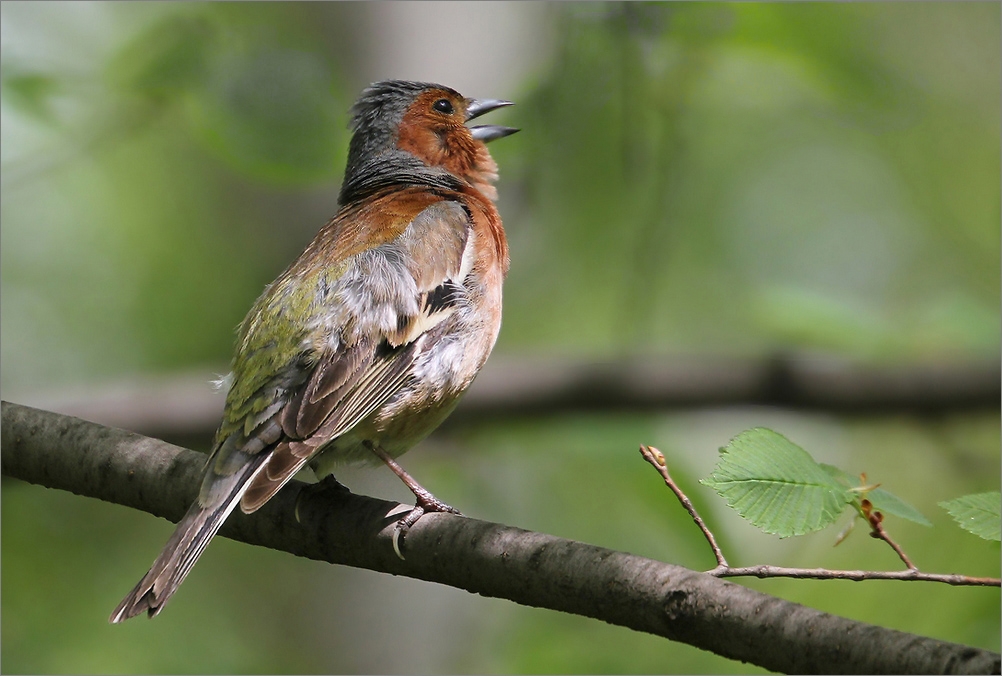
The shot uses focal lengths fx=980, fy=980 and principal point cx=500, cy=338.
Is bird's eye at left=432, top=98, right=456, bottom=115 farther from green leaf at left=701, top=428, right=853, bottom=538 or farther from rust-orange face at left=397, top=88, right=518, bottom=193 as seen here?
green leaf at left=701, top=428, right=853, bottom=538

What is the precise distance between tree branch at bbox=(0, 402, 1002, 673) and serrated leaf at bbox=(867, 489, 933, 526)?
19.4 inches

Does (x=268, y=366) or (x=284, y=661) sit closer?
(x=268, y=366)

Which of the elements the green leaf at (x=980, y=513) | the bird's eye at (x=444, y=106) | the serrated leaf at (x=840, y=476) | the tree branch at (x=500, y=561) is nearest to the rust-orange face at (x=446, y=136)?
the bird's eye at (x=444, y=106)

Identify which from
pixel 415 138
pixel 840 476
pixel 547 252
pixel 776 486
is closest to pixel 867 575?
pixel 776 486

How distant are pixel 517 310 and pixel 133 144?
18.9 feet

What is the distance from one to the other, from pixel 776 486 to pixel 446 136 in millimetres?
3875

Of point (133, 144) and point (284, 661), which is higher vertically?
point (133, 144)

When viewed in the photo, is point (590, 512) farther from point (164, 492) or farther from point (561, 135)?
point (164, 492)

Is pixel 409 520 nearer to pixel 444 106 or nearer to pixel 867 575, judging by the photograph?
pixel 867 575

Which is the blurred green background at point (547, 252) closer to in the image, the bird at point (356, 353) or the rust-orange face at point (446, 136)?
the rust-orange face at point (446, 136)

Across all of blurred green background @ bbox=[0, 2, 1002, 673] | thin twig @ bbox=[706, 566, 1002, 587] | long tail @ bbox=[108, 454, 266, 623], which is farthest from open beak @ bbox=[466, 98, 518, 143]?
thin twig @ bbox=[706, 566, 1002, 587]

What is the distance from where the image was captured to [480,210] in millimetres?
5387

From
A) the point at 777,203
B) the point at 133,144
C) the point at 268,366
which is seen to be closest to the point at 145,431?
the point at 268,366

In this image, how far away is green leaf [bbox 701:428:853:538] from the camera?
2.69 meters
